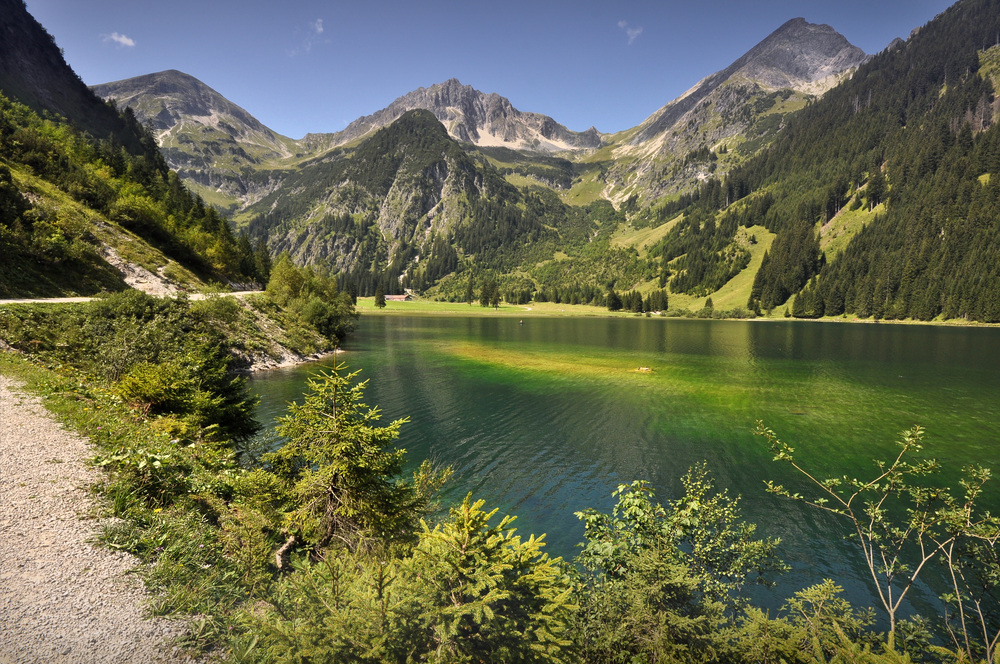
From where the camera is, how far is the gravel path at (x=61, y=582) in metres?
6.09

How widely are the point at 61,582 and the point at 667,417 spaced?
39.9 meters

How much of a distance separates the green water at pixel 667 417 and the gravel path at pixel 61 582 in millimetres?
14783

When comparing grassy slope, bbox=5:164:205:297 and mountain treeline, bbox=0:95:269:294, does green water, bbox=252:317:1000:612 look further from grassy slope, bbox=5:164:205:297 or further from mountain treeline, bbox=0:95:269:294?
mountain treeline, bbox=0:95:269:294

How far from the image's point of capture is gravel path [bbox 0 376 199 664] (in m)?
6.09

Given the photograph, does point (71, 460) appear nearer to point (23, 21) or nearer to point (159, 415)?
point (159, 415)

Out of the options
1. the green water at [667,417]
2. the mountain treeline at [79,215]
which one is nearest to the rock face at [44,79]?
the mountain treeline at [79,215]

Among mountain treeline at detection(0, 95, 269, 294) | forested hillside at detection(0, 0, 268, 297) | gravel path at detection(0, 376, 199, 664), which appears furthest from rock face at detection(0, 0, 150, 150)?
gravel path at detection(0, 376, 199, 664)

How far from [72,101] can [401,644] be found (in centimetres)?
18418

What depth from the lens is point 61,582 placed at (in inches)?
284

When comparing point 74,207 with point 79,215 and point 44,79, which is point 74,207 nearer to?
point 79,215

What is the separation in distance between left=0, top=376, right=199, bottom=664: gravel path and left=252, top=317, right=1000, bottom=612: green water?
14.8 meters

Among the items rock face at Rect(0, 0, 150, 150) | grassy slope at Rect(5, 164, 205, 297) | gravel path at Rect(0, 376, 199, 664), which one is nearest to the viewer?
gravel path at Rect(0, 376, 199, 664)

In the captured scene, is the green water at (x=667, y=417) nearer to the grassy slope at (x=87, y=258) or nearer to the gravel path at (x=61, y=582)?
the gravel path at (x=61, y=582)

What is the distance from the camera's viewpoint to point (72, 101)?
117 metres
